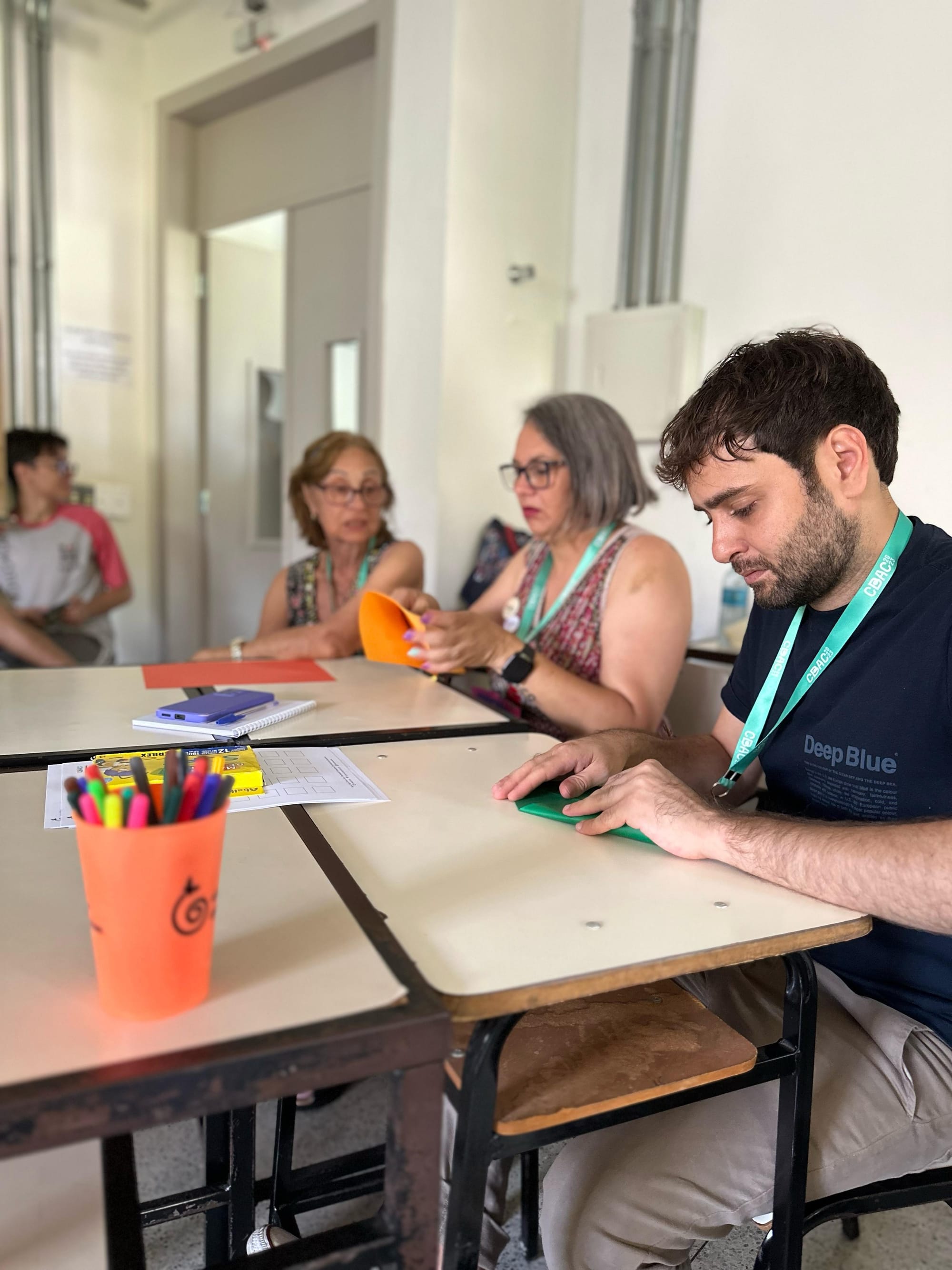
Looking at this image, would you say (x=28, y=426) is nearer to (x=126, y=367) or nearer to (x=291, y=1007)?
(x=126, y=367)

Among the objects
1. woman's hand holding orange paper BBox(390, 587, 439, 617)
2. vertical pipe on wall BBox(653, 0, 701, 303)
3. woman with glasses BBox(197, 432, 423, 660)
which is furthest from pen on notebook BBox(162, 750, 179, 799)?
vertical pipe on wall BBox(653, 0, 701, 303)

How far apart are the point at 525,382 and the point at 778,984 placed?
284cm

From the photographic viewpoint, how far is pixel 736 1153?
1.05m

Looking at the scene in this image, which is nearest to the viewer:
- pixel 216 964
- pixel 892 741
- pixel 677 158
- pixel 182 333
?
pixel 216 964

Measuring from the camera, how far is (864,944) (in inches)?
47.1

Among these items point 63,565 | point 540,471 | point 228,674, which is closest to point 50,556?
point 63,565

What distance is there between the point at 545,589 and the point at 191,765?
3.72 ft

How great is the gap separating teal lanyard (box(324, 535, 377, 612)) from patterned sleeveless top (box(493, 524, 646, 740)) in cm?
72

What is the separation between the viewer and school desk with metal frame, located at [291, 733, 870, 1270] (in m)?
0.80

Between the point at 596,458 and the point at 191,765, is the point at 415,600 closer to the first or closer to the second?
the point at 596,458

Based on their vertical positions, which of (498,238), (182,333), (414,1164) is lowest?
(414,1164)

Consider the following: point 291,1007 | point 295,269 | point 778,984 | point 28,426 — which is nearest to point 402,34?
point 295,269

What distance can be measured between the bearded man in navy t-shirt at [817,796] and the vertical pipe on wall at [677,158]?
231cm

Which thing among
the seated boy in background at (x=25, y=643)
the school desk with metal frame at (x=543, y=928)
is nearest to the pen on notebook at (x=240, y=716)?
the school desk with metal frame at (x=543, y=928)
